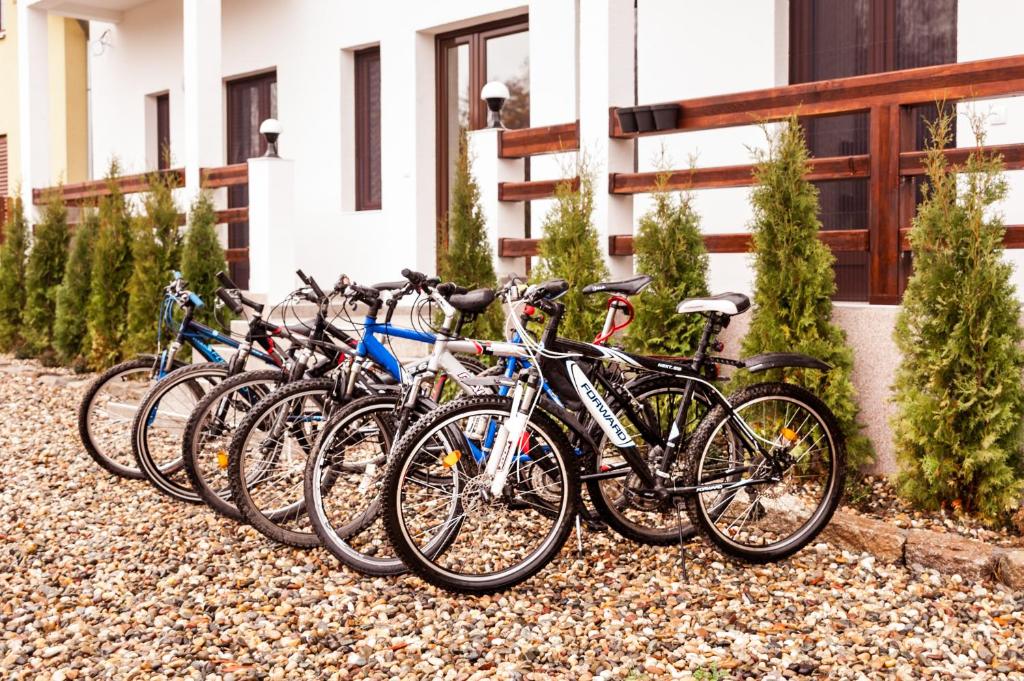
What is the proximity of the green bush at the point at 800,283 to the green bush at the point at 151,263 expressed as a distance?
6.21 meters

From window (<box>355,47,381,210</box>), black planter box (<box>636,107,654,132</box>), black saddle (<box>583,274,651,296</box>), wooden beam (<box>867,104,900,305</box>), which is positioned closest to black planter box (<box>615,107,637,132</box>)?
black planter box (<box>636,107,654,132</box>)

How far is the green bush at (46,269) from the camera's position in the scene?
12219 mm

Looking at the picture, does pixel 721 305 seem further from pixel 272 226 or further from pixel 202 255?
pixel 202 255

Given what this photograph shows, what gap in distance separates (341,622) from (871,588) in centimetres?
208

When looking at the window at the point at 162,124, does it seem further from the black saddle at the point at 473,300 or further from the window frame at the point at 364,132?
the black saddle at the point at 473,300

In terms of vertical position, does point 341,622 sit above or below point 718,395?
below

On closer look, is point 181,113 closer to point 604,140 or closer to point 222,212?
point 222,212

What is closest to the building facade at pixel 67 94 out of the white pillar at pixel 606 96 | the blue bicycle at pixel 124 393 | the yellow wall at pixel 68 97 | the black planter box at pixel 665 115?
the yellow wall at pixel 68 97

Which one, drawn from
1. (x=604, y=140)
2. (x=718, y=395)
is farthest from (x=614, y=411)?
(x=604, y=140)

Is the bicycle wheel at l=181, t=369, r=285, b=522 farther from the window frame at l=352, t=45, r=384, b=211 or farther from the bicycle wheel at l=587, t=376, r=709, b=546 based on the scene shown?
the window frame at l=352, t=45, r=384, b=211

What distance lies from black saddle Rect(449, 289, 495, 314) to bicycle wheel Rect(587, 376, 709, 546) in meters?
0.72

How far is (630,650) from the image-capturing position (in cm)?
392

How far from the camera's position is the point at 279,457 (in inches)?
203

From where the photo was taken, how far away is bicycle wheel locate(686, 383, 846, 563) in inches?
183
